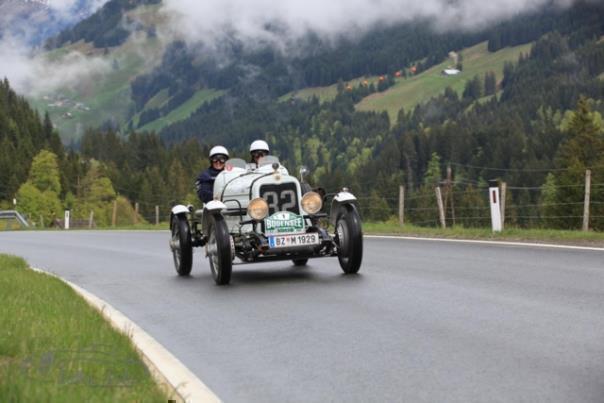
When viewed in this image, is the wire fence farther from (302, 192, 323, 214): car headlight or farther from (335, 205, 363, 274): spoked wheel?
(302, 192, 323, 214): car headlight

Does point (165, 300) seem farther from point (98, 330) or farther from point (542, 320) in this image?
point (542, 320)

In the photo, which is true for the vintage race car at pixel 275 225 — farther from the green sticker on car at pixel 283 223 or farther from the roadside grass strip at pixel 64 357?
the roadside grass strip at pixel 64 357

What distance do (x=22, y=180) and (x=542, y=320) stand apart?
392ft

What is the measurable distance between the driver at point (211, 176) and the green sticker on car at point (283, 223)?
2.20 meters

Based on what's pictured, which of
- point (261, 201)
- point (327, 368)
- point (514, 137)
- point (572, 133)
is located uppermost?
point (514, 137)

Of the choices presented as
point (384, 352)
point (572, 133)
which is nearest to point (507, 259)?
point (384, 352)

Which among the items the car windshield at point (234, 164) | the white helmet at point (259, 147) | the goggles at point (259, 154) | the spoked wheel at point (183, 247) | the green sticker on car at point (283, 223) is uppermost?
the white helmet at point (259, 147)

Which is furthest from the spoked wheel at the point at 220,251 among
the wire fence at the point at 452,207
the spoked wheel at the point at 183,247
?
the wire fence at the point at 452,207

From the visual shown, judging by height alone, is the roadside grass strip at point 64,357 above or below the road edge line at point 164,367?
above

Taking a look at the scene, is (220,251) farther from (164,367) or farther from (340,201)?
(164,367)

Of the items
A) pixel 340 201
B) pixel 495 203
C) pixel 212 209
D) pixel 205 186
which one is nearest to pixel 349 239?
pixel 340 201

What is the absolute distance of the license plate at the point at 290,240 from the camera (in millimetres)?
10133

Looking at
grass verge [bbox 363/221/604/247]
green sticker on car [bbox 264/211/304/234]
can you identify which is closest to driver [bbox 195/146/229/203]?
green sticker on car [bbox 264/211/304/234]

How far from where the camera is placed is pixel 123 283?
1133 centimetres
